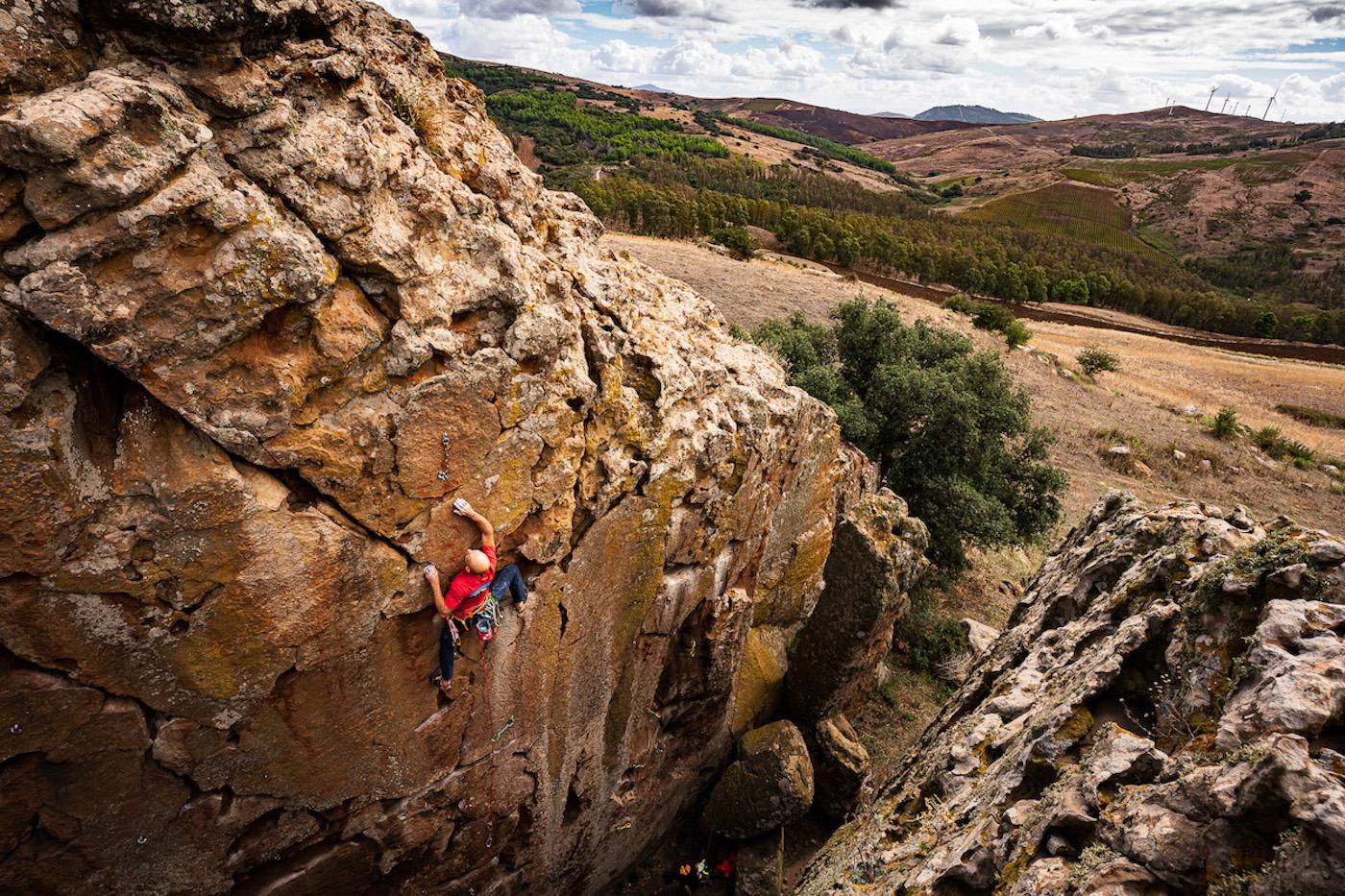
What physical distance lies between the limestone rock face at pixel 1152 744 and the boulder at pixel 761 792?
4700 millimetres

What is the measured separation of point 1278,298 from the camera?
12356 centimetres

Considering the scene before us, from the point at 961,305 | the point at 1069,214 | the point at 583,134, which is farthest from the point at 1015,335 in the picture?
the point at 1069,214

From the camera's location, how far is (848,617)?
56.8 feet

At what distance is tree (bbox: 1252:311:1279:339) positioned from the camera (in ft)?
316

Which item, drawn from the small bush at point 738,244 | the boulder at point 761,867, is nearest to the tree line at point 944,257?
the small bush at point 738,244

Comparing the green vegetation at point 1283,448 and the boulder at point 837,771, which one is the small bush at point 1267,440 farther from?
the boulder at point 837,771

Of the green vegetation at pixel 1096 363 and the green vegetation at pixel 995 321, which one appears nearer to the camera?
the green vegetation at pixel 1096 363

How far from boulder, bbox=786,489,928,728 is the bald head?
432 inches

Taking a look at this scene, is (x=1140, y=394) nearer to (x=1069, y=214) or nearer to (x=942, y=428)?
(x=942, y=428)

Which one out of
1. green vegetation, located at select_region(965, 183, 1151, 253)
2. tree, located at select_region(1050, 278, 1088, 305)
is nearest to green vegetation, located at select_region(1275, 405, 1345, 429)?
tree, located at select_region(1050, 278, 1088, 305)

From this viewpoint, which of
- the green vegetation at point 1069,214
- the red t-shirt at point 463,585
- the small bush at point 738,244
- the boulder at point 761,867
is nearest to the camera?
the red t-shirt at point 463,585

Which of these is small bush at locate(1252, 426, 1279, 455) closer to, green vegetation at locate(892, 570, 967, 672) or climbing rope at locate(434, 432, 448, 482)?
green vegetation at locate(892, 570, 967, 672)

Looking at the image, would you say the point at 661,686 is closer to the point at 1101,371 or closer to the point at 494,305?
the point at 494,305

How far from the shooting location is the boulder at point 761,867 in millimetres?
14195
